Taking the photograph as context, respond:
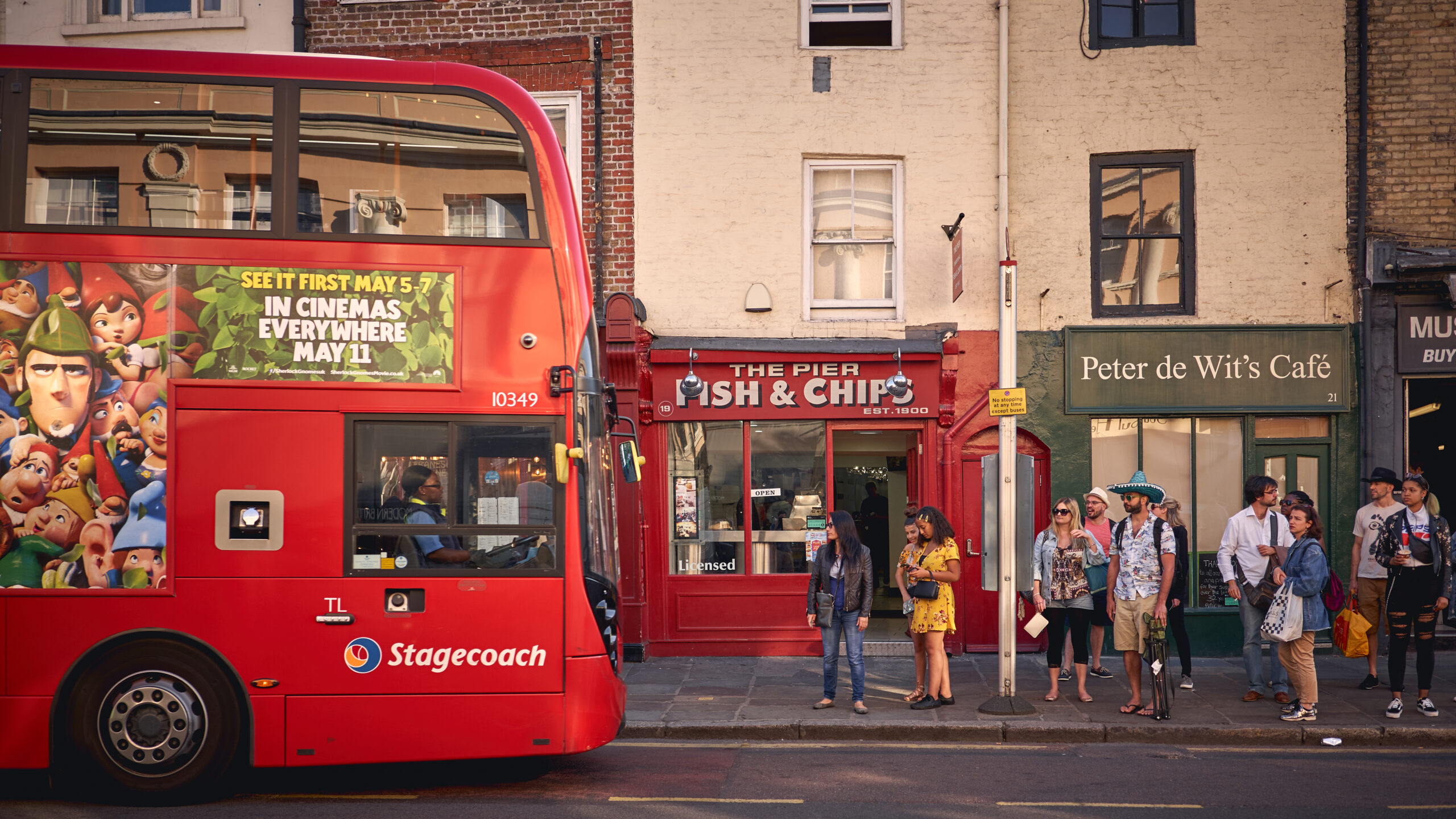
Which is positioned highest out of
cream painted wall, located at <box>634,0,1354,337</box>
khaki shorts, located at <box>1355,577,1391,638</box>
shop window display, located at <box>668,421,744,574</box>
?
cream painted wall, located at <box>634,0,1354,337</box>

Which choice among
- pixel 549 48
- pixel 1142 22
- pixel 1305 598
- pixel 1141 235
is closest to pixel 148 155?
pixel 549 48

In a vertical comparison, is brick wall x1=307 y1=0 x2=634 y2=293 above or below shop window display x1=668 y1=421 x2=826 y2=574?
above

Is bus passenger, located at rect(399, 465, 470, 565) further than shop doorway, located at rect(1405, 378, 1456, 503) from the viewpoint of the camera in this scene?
No

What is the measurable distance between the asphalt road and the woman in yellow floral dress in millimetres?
1057

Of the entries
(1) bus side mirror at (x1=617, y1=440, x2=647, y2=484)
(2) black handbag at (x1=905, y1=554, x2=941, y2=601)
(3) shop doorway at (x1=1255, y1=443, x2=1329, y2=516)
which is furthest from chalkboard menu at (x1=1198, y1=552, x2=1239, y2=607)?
(1) bus side mirror at (x1=617, y1=440, x2=647, y2=484)

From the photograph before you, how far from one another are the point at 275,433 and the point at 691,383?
608 centimetres

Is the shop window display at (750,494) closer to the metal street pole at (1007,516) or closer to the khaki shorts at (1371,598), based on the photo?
the metal street pole at (1007,516)

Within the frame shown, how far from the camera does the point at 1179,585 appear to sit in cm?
999

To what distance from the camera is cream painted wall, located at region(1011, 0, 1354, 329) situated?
12.2 metres

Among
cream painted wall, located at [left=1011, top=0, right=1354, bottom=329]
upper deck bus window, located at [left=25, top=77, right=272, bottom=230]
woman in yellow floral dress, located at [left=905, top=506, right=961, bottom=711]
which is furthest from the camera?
cream painted wall, located at [left=1011, top=0, right=1354, bottom=329]

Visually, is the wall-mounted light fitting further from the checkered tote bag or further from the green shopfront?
the checkered tote bag

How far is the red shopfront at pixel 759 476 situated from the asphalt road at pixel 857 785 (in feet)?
12.5

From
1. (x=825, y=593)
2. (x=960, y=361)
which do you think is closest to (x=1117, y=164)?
(x=960, y=361)

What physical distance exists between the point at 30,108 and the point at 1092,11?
10.7 meters
